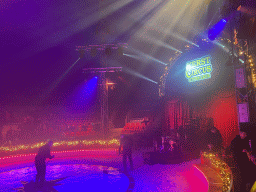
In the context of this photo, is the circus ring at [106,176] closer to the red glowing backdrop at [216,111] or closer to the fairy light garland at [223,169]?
the fairy light garland at [223,169]

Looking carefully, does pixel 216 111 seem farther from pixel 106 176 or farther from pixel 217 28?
pixel 106 176

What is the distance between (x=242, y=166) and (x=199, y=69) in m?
7.16

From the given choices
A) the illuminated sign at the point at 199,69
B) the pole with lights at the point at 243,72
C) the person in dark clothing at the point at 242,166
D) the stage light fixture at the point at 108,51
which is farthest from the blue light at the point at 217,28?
the stage light fixture at the point at 108,51

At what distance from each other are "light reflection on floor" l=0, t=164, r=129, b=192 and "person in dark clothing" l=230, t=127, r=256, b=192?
318 cm

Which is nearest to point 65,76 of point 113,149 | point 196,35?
point 113,149

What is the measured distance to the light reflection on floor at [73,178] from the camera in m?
6.22

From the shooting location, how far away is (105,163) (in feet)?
31.2

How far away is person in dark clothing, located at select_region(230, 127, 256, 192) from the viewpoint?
15.2 ft

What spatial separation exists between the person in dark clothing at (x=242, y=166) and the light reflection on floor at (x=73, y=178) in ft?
10.4

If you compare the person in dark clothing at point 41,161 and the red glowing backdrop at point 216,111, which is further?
the red glowing backdrop at point 216,111

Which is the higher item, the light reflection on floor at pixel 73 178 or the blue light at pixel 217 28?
the blue light at pixel 217 28

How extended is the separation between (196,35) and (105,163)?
8.06 m

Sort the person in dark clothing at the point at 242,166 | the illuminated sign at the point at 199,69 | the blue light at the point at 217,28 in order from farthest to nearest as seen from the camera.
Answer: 1. the illuminated sign at the point at 199,69
2. the blue light at the point at 217,28
3. the person in dark clothing at the point at 242,166

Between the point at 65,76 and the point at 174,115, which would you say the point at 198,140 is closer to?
the point at 174,115
